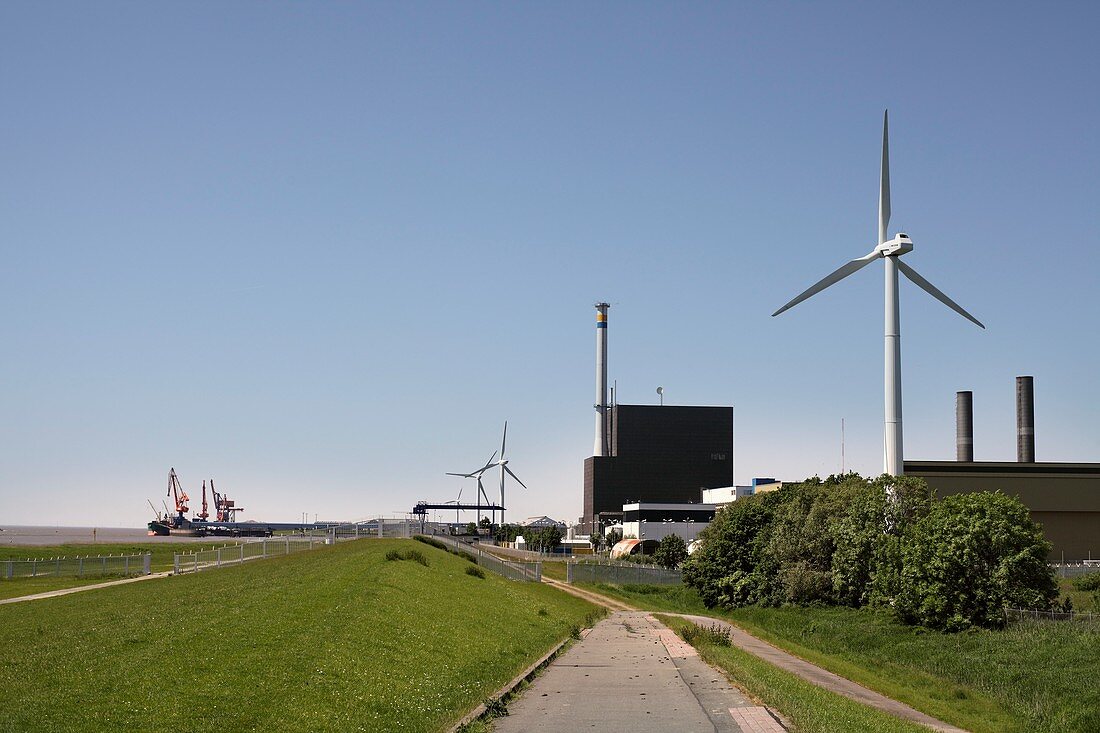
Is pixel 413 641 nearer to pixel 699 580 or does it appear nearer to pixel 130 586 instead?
pixel 130 586

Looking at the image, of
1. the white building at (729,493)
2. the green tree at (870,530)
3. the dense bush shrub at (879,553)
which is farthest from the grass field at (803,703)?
the white building at (729,493)

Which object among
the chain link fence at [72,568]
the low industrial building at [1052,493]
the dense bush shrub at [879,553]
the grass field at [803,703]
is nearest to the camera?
the grass field at [803,703]

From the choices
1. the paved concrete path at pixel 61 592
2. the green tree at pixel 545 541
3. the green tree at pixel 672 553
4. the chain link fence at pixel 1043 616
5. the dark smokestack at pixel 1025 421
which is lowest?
the green tree at pixel 545 541

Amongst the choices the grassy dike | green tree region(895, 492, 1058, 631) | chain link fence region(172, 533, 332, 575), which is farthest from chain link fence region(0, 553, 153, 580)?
green tree region(895, 492, 1058, 631)

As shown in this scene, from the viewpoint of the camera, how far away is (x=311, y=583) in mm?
38312

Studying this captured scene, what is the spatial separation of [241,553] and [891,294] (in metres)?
48.5

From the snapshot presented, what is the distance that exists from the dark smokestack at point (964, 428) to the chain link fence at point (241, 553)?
7688cm

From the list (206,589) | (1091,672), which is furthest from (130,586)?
(1091,672)

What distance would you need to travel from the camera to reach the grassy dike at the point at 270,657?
17.3 metres

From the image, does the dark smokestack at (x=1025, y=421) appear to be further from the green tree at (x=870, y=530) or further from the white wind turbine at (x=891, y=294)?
the green tree at (x=870, y=530)

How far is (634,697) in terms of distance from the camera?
2212 centimetres

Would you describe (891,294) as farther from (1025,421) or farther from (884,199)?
(1025,421)

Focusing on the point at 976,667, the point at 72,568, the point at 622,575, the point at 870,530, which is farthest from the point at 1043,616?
the point at 72,568

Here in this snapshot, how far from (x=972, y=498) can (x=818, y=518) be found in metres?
14.6
